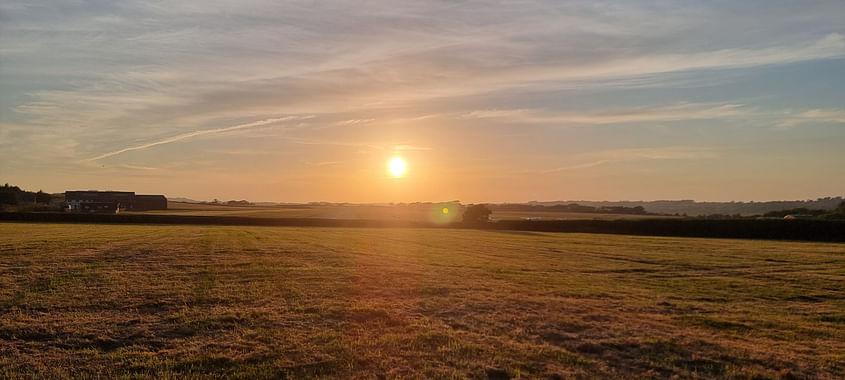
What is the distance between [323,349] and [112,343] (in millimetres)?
4338

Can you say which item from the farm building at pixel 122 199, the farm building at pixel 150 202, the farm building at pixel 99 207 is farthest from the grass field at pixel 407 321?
the farm building at pixel 150 202

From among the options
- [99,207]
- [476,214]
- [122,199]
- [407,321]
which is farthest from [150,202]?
[407,321]

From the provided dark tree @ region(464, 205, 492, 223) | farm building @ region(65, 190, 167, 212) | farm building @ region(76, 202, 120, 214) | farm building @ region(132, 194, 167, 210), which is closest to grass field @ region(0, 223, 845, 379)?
dark tree @ region(464, 205, 492, 223)

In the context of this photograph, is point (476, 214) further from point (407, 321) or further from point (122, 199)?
point (122, 199)

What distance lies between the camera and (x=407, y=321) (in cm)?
1342

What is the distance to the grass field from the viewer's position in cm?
998

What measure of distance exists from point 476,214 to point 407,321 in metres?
70.7

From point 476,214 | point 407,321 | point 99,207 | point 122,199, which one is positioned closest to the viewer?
point 407,321

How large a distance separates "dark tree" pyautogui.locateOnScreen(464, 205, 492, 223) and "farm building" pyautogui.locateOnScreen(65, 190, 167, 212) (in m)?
88.0

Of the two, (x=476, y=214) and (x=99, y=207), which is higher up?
(x=99, y=207)

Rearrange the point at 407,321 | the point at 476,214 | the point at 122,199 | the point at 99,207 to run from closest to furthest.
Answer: the point at 407,321
the point at 476,214
the point at 99,207
the point at 122,199

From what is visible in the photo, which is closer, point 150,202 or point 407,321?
point 407,321

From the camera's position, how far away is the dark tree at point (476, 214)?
83.3 meters

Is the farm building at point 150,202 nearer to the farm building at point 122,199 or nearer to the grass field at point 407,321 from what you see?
the farm building at point 122,199
